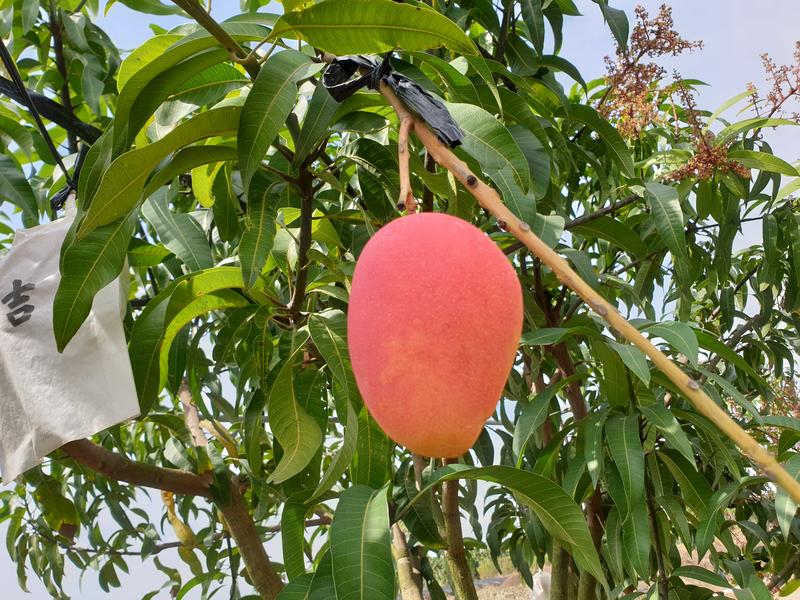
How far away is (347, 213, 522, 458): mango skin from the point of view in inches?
13.4

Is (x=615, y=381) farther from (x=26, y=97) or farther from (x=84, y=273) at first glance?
(x=26, y=97)

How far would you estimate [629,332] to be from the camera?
27 centimetres

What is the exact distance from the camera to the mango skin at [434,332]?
13.4 inches

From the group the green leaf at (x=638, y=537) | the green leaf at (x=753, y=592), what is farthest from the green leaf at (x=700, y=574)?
the green leaf at (x=638, y=537)

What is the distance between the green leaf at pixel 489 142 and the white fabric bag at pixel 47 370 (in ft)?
1.65

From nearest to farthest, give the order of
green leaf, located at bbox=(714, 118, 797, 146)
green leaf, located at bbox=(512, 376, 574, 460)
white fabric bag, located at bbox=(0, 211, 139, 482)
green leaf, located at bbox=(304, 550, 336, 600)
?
green leaf, located at bbox=(304, 550, 336, 600) → white fabric bag, located at bbox=(0, 211, 139, 482) → green leaf, located at bbox=(512, 376, 574, 460) → green leaf, located at bbox=(714, 118, 797, 146)

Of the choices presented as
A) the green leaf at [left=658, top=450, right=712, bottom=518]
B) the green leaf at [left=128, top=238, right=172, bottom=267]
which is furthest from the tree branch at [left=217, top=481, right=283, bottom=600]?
the green leaf at [left=658, top=450, right=712, bottom=518]

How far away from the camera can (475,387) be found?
35 cm

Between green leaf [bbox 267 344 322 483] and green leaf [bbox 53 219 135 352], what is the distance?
0.76ft

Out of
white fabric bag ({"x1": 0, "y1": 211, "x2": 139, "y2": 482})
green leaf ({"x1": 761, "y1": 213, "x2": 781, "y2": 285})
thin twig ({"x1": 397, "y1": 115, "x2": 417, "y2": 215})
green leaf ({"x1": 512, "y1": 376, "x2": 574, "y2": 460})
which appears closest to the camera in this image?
thin twig ({"x1": 397, "y1": 115, "x2": 417, "y2": 215})

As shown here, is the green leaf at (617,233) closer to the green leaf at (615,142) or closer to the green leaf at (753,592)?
the green leaf at (615,142)

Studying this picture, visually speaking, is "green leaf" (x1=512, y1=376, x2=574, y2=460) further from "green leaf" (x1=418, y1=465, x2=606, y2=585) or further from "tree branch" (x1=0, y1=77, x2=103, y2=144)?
"tree branch" (x1=0, y1=77, x2=103, y2=144)

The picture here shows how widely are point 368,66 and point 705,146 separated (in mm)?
984

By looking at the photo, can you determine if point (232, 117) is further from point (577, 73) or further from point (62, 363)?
point (577, 73)
